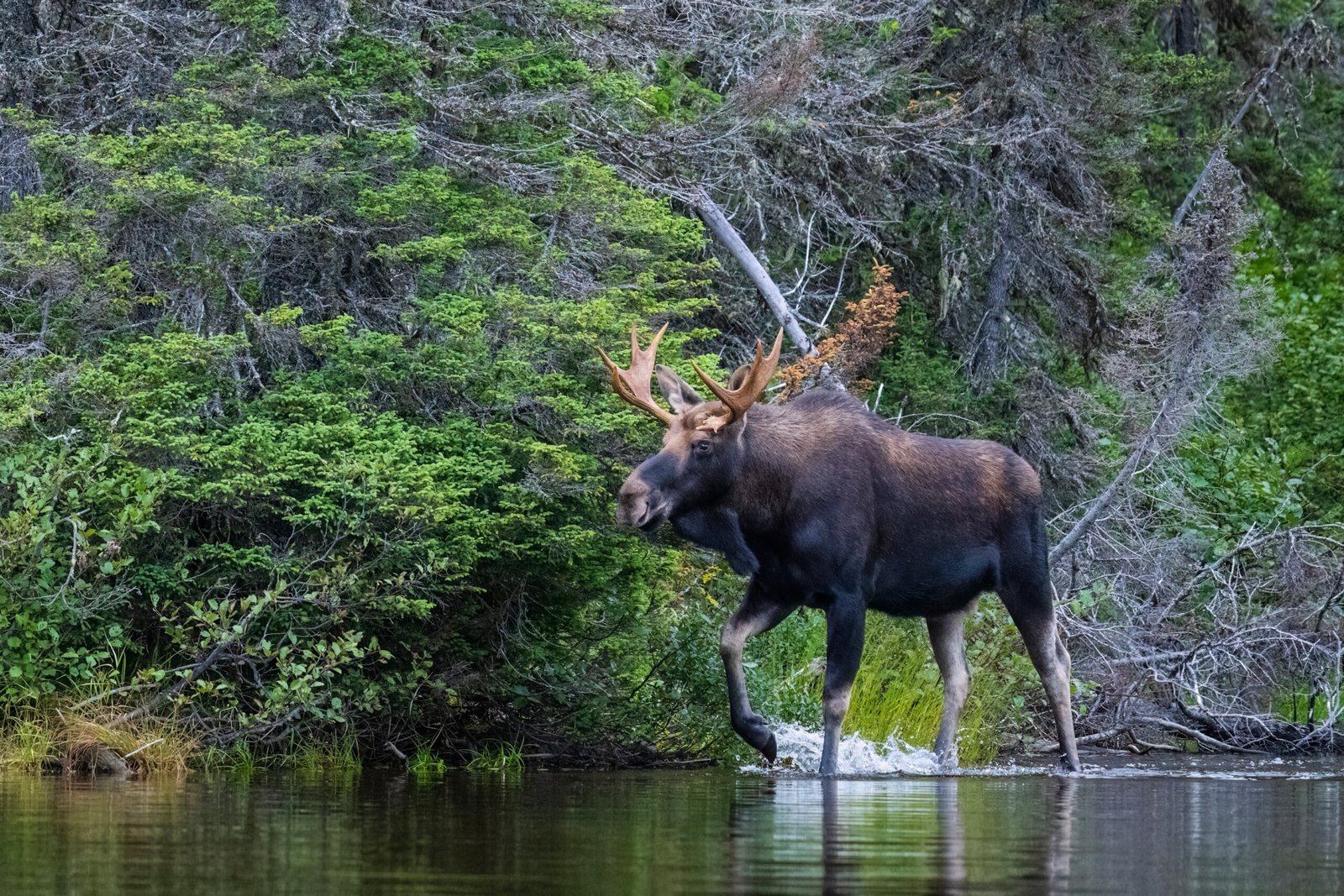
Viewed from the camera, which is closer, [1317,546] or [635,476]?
[635,476]

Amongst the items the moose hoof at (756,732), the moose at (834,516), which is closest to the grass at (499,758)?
the moose hoof at (756,732)

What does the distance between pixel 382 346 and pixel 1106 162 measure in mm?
9640

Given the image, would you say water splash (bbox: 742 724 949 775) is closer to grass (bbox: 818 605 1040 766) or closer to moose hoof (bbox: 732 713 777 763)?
grass (bbox: 818 605 1040 766)

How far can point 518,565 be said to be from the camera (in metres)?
12.4

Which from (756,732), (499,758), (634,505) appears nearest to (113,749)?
(499,758)

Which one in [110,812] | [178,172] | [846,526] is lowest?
[110,812]

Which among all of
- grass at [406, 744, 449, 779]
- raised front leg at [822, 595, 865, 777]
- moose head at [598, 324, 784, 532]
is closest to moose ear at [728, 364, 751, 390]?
moose head at [598, 324, 784, 532]

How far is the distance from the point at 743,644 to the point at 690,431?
138 centimetres

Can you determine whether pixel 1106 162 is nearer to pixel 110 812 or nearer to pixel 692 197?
pixel 692 197

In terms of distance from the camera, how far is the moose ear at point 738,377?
1191 cm

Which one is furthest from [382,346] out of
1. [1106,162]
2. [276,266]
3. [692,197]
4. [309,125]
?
[1106,162]

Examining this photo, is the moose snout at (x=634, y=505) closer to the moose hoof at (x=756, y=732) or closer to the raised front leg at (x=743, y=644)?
the raised front leg at (x=743, y=644)

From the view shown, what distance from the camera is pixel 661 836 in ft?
23.9

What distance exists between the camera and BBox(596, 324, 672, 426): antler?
11.6 metres
